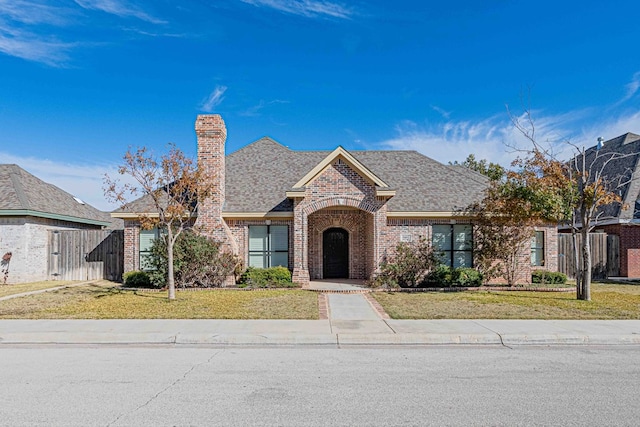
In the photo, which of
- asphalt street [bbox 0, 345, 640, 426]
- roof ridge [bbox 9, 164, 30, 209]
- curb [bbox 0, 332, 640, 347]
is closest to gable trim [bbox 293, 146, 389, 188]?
curb [bbox 0, 332, 640, 347]

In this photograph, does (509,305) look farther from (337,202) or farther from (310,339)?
(337,202)

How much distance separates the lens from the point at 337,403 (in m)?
5.21

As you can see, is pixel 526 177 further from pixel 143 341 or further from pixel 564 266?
pixel 143 341

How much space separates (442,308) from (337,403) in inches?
284

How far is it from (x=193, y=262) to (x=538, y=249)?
1425 centimetres

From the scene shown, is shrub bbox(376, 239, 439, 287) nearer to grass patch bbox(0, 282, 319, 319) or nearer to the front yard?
the front yard

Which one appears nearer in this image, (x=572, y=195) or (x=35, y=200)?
(x=572, y=195)

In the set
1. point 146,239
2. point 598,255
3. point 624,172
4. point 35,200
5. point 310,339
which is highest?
point 624,172

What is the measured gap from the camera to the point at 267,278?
1623 centimetres

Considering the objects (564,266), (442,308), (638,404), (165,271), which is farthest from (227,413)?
(564,266)

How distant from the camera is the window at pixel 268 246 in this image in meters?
17.9

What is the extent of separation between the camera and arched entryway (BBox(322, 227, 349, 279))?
19.6 m

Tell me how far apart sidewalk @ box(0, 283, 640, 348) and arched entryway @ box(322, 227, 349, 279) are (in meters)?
9.59

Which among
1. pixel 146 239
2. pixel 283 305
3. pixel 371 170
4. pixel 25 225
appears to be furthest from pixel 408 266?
pixel 25 225
